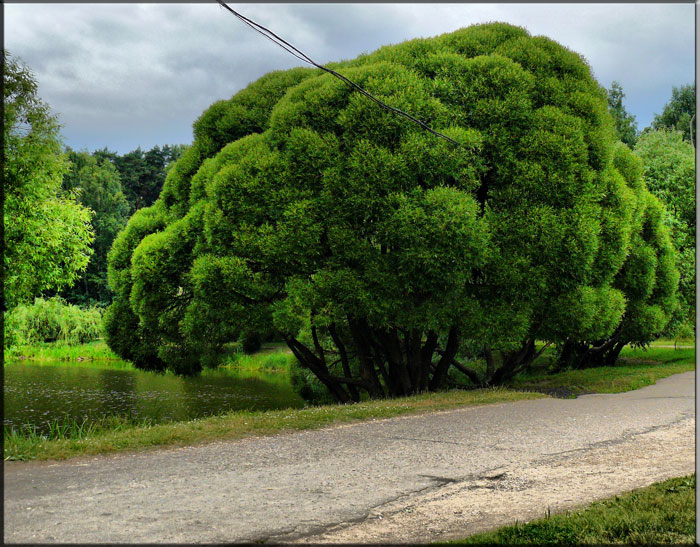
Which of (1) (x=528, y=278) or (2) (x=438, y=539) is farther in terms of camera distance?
(1) (x=528, y=278)

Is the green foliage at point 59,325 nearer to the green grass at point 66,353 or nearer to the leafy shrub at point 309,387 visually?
the green grass at point 66,353

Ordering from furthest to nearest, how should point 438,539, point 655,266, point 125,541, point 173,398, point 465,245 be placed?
point 173,398 < point 655,266 < point 465,245 < point 438,539 < point 125,541

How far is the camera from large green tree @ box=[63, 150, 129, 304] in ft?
169

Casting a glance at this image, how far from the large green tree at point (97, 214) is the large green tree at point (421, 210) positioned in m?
39.7

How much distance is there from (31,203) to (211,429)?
26.5ft

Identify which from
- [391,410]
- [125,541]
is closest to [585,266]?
[391,410]

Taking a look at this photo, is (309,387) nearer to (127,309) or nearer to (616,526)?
(127,309)

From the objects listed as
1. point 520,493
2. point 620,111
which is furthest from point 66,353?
point 620,111

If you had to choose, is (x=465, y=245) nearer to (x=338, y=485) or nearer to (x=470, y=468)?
(x=470, y=468)

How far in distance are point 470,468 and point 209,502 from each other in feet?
10.2

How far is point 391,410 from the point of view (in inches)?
434

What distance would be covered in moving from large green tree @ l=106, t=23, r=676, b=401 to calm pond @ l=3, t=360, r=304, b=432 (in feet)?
12.9

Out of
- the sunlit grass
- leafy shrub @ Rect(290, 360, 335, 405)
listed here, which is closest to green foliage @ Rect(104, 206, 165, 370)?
leafy shrub @ Rect(290, 360, 335, 405)

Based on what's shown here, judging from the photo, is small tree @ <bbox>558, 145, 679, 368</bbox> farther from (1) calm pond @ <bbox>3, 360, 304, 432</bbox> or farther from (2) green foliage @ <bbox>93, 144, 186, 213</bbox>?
(2) green foliage @ <bbox>93, 144, 186, 213</bbox>
